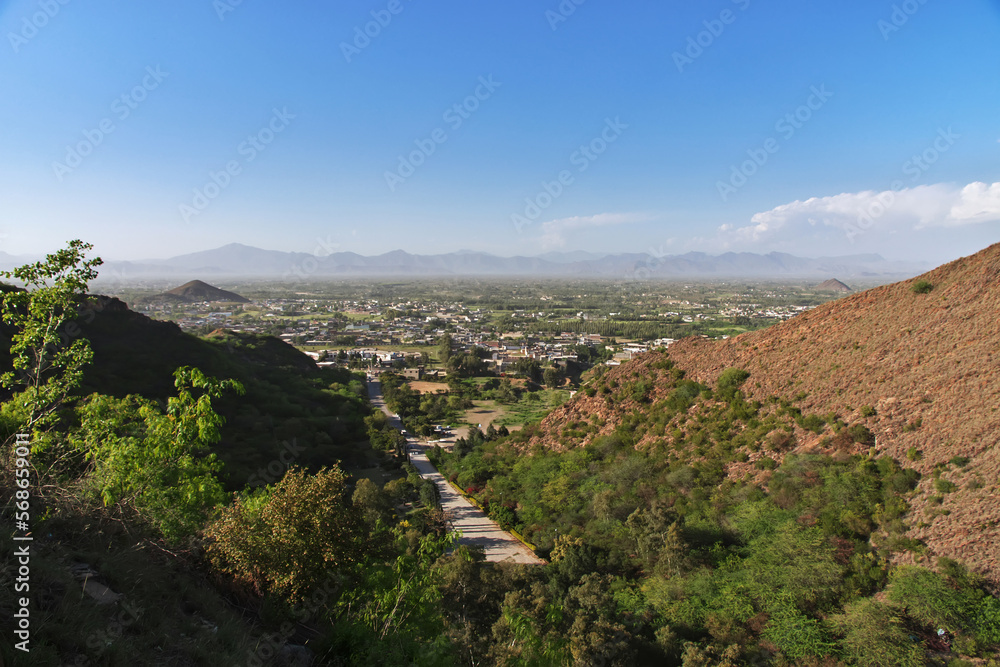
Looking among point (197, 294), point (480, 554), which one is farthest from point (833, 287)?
point (197, 294)

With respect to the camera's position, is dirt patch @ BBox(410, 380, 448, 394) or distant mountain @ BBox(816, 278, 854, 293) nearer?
dirt patch @ BBox(410, 380, 448, 394)

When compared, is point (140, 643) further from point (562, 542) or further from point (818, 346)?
point (818, 346)

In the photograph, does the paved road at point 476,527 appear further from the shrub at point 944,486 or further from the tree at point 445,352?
the tree at point 445,352

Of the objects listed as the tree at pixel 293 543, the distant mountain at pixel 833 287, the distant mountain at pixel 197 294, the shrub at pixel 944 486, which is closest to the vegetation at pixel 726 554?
the shrub at pixel 944 486

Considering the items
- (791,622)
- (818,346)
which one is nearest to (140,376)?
(791,622)

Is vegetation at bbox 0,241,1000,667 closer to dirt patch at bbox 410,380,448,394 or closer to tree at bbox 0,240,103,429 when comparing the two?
tree at bbox 0,240,103,429

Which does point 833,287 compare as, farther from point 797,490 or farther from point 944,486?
point 944,486

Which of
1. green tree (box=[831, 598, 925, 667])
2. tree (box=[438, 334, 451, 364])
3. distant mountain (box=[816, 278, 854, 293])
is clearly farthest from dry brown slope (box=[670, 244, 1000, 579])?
distant mountain (box=[816, 278, 854, 293])
